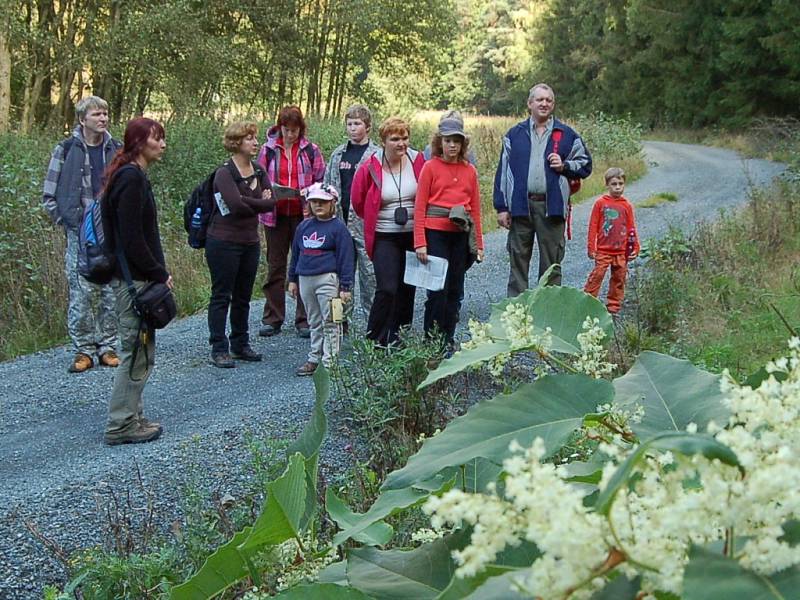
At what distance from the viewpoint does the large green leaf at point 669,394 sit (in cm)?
102

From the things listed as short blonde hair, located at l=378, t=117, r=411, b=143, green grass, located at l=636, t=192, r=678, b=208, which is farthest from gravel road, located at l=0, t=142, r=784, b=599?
green grass, located at l=636, t=192, r=678, b=208

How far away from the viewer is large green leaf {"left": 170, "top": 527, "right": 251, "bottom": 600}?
1.00 metres

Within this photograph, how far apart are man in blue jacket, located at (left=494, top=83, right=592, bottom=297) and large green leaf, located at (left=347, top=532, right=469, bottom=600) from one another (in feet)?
22.7

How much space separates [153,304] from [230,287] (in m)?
2.03

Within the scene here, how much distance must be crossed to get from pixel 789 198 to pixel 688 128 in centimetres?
3012

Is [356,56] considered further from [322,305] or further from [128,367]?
[128,367]

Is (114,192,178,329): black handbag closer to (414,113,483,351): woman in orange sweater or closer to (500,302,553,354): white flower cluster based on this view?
(414,113,483,351): woman in orange sweater

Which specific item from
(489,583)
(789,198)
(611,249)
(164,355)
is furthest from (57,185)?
(789,198)

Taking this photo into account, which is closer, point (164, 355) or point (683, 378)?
point (683, 378)

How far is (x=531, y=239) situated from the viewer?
8.23m

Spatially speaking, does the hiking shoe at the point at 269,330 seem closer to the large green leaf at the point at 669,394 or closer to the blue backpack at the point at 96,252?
the blue backpack at the point at 96,252

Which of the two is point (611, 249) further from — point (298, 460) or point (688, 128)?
point (688, 128)

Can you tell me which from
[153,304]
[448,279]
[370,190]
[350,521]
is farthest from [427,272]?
[350,521]

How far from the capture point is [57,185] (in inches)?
295
